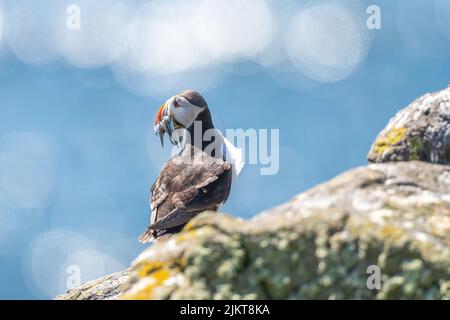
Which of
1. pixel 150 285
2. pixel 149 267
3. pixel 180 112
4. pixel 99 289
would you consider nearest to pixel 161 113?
pixel 180 112

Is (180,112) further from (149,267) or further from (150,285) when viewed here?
(150,285)

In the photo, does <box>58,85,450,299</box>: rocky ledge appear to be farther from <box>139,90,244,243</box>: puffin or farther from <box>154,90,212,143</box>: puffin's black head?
<box>154,90,212,143</box>: puffin's black head

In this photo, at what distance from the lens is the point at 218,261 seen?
13.0 feet

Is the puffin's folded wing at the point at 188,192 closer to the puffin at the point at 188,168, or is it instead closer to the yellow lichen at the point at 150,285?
the puffin at the point at 188,168

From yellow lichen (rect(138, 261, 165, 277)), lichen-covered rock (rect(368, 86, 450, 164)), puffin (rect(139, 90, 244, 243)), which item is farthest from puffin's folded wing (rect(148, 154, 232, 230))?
yellow lichen (rect(138, 261, 165, 277))

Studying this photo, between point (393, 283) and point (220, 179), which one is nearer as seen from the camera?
point (393, 283)

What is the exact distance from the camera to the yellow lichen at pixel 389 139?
6039mm

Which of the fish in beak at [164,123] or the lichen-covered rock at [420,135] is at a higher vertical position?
the fish in beak at [164,123]

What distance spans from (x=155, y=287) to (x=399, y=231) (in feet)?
4.77

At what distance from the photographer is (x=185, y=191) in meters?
10.5

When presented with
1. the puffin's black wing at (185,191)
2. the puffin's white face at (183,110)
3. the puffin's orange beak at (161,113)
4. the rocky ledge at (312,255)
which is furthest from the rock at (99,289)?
the puffin's orange beak at (161,113)
